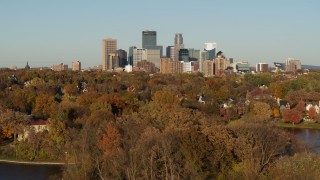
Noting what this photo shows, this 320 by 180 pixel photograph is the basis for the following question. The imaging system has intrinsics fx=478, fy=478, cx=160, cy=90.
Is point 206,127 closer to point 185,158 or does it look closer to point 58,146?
point 185,158

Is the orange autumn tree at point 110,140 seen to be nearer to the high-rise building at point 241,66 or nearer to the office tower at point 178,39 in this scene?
the high-rise building at point 241,66

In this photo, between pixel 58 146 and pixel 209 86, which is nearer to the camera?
pixel 58 146

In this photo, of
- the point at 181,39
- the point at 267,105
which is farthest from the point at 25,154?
the point at 181,39

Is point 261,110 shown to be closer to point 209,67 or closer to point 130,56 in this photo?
point 209,67

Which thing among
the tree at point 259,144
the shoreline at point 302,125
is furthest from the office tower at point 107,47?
the tree at point 259,144

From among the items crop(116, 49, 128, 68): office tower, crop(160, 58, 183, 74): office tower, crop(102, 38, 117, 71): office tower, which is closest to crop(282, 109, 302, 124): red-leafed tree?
crop(160, 58, 183, 74): office tower

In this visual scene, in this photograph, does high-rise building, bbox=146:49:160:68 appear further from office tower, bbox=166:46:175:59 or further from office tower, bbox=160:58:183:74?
office tower, bbox=160:58:183:74
